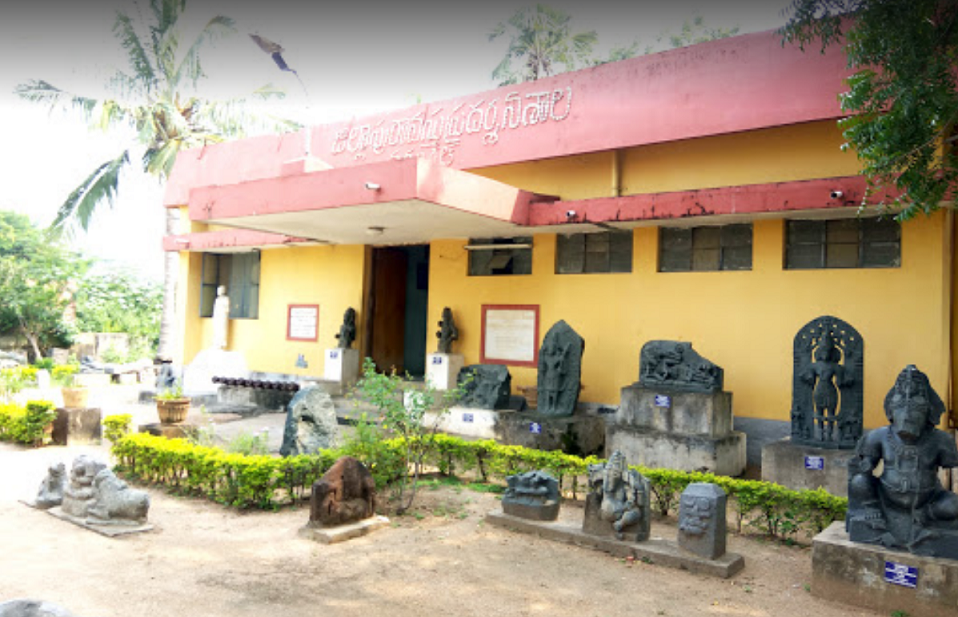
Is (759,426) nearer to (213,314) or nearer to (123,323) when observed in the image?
(213,314)

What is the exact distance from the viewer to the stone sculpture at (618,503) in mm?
6242

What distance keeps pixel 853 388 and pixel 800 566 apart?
132 inches

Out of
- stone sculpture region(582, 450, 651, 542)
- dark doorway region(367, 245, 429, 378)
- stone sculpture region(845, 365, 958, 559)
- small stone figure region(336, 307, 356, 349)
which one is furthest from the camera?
dark doorway region(367, 245, 429, 378)

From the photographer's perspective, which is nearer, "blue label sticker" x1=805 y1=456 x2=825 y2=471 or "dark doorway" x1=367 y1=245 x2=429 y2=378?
"blue label sticker" x1=805 y1=456 x2=825 y2=471

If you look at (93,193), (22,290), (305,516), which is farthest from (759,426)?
(22,290)

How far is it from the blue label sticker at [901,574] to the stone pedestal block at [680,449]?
399cm

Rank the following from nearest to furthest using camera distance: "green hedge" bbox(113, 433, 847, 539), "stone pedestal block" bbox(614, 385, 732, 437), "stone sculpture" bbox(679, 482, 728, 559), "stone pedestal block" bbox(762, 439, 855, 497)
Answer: "stone sculpture" bbox(679, 482, 728, 559), "green hedge" bbox(113, 433, 847, 539), "stone pedestal block" bbox(762, 439, 855, 497), "stone pedestal block" bbox(614, 385, 732, 437)

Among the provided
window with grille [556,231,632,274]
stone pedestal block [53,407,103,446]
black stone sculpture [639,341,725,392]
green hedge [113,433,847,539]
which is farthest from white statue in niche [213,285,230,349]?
black stone sculpture [639,341,725,392]

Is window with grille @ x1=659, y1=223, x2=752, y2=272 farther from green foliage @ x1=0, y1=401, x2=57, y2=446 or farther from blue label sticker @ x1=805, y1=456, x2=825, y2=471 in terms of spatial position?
green foliage @ x1=0, y1=401, x2=57, y2=446

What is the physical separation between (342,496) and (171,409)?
5426 mm

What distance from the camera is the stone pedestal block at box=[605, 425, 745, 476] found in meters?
9.06

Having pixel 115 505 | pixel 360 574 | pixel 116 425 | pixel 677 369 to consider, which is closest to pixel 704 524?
pixel 360 574

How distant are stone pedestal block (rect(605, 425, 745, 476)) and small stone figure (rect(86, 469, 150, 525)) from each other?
231 inches

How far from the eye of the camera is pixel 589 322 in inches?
478
